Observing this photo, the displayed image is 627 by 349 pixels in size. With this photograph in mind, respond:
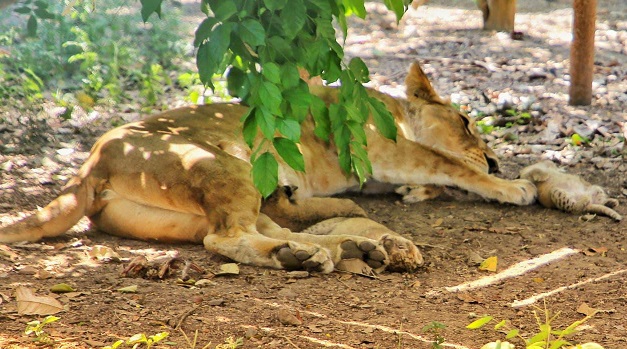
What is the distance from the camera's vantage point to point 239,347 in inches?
119

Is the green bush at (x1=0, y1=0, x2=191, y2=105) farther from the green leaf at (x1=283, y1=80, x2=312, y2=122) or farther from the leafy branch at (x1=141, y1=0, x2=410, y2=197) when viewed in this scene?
the green leaf at (x1=283, y1=80, x2=312, y2=122)

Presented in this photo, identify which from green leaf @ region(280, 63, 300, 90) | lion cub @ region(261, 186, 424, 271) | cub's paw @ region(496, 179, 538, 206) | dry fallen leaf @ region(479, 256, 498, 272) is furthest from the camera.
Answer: cub's paw @ region(496, 179, 538, 206)

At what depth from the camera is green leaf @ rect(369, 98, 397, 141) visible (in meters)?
3.77

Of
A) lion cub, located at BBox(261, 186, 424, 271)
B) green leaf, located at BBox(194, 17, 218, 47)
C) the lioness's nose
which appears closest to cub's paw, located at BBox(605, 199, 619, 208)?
the lioness's nose

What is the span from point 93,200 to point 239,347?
170 centimetres

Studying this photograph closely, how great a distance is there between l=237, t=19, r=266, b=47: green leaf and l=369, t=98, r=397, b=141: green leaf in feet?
2.63

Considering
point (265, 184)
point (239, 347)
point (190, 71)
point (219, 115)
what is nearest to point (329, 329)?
point (239, 347)

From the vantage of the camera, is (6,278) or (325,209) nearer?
(6,278)

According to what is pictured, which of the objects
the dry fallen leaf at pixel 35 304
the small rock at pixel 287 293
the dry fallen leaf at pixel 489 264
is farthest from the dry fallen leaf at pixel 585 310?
the dry fallen leaf at pixel 35 304

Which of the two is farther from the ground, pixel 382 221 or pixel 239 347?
pixel 239 347

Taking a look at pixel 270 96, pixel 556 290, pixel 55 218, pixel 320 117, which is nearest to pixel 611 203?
pixel 556 290

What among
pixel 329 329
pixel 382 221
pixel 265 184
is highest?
pixel 265 184

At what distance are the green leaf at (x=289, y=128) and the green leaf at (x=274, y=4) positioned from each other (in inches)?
16.3

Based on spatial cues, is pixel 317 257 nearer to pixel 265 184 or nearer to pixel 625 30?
pixel 265 184
